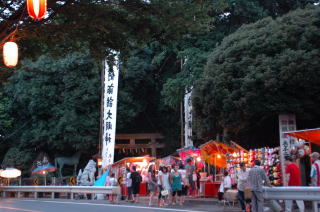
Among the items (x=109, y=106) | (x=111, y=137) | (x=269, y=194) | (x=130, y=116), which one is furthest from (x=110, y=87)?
(x=269, y=194)

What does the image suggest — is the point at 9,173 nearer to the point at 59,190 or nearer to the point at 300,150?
the point at 59,190

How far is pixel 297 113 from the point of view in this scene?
19562 millimetres

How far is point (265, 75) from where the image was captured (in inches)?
752

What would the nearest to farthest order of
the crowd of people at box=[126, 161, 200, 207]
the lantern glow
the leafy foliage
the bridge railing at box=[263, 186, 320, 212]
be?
the bridge railing at box=[263, 186, 320, 212] → the crowd of people at box=[126, 161, 200, 207] → the lantern glow → the leafy foliage

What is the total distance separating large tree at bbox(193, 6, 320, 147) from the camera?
1880 centimetres

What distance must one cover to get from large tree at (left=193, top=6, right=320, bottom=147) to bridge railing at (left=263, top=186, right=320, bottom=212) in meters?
7.00

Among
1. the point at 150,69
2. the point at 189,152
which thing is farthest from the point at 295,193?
the point at 150,69

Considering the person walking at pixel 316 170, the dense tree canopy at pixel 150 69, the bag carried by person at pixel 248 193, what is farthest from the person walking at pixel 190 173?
the person walking at pixel 316 170

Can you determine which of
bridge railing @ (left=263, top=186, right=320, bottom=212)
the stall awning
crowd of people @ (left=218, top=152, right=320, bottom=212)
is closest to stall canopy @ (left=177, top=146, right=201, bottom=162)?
the stall awning

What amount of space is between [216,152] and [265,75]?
522 centimetres

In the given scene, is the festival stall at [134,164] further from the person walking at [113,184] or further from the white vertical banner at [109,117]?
the white vertical banner at [109,117]

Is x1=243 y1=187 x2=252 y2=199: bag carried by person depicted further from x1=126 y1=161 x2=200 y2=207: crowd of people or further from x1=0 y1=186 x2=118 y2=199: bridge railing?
x1=0 y1=186 x2=118 y2=199: bridge railing

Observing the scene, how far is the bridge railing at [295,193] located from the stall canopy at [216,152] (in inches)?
Answer: 340

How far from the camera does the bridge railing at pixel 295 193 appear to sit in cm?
1141
